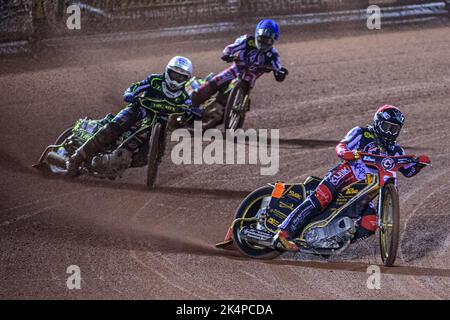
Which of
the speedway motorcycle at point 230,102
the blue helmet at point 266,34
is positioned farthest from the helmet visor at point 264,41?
the speedway motorcycle at point 230,102

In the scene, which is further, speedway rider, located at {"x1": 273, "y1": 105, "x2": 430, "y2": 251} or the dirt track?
speedway rider, located at {"x1": 273, "y1": 105, "x2": 430, "y2": 251}

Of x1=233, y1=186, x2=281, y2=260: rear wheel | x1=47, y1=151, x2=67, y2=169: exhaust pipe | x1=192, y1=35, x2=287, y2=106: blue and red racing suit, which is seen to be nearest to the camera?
x1=233, y1=186, x2=281, y2=260: rear wheel

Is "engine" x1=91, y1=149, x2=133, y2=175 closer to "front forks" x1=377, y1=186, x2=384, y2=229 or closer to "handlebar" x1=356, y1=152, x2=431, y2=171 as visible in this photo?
"handlebar" x1=356, y1=152, x2=431, y2=171

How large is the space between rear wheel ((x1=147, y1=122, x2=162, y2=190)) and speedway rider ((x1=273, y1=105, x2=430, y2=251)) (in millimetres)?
3424

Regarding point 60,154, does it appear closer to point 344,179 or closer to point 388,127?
point 344,179

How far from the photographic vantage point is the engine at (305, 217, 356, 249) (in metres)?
11.4

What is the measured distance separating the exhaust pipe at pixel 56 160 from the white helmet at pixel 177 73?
2198mm

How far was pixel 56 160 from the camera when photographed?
15.4m

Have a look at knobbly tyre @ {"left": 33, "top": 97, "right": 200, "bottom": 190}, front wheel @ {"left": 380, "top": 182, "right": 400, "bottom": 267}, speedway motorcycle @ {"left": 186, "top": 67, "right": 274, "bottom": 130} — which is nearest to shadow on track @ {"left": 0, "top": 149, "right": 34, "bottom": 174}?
knobbly tyre @ {"left": 33, "top": 97, "right": 200, "bottom": 190}

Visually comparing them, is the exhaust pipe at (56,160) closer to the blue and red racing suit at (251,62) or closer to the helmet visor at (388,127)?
the blue and red racing suit at (251,62)

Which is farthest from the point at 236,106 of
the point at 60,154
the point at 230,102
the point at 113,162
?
the point at 60,154

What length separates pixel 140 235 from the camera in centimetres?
1286
